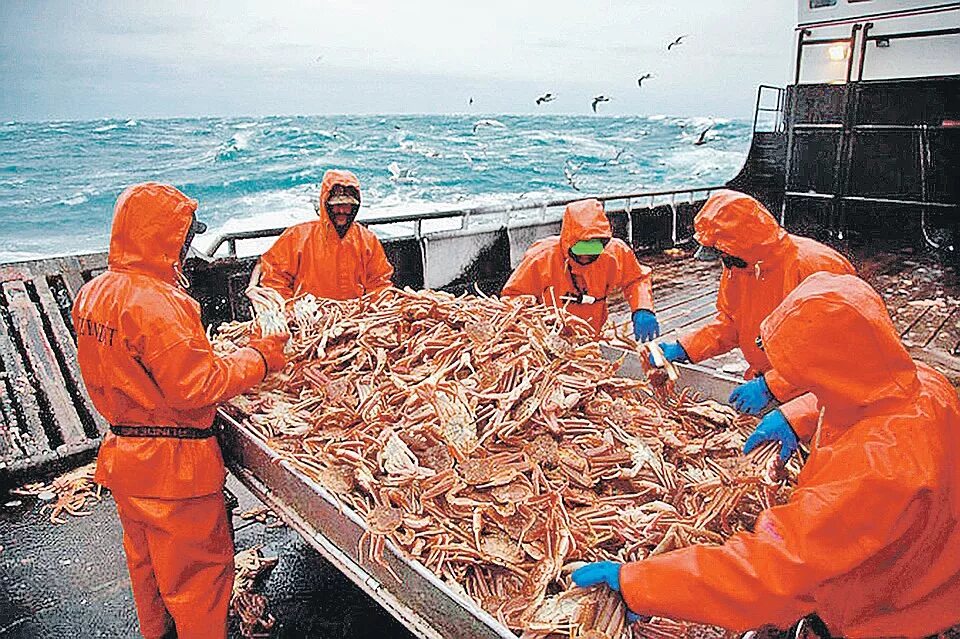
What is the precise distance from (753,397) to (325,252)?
9.77ft

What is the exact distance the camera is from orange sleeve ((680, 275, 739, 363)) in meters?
3.76

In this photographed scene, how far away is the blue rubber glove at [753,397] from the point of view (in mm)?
2908

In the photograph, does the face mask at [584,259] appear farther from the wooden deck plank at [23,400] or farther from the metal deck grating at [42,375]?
the wooden deck plank at [23,400]

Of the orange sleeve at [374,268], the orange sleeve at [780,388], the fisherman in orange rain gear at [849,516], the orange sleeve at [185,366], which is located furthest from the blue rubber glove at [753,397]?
the orange sleeve at [374,268]

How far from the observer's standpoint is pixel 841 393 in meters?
1.61

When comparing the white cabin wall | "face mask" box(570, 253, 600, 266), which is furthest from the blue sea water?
"face mask" box(570, 253, 600, 266)

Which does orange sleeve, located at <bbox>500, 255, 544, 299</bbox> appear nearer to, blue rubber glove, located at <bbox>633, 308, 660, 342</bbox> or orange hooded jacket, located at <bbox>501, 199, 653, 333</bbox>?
orange hooded jacket, located at <bbox>501, 199, 653, 333</bbox>

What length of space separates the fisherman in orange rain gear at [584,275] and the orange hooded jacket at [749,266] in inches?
20.5

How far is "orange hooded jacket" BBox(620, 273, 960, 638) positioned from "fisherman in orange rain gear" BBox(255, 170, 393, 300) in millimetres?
3426

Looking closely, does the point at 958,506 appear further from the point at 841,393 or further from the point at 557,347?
the point at 557,347

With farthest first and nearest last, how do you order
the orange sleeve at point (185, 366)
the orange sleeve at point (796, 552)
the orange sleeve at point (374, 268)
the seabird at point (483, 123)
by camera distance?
the seabird at point (483, 123), the orange sleeve at point (374, 268), the orange sleeve at point (185, 366), the orange sleeve at point (796, 552)

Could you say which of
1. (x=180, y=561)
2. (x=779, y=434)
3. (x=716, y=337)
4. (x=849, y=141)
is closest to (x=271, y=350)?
(x=180, y=561)

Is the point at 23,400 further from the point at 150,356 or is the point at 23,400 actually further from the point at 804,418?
the point at 804,418

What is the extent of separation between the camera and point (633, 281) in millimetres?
4637
